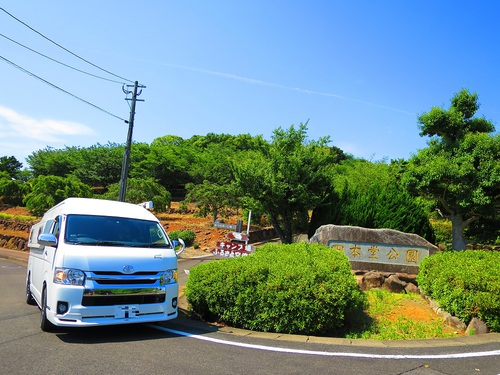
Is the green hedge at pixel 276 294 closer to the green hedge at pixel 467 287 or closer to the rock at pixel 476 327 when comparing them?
the green hedge at pixel 467 287

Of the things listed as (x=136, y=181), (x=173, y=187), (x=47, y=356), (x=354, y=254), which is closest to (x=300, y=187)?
(x=354, y=254)

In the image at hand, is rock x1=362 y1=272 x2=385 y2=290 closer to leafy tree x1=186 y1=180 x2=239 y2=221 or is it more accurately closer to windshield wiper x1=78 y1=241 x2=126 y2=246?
windshield wiper x1=78 y1=241 x2=126 y2=246

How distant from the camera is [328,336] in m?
6.07

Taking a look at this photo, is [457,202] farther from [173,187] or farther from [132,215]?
[173,187]

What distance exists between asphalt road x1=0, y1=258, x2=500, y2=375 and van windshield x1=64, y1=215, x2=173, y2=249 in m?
1.27

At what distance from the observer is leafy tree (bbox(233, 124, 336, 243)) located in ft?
48.8

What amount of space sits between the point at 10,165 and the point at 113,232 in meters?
62.1

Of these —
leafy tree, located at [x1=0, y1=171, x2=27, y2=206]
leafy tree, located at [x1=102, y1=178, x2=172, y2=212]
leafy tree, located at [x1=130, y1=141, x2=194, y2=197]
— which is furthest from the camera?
leafy tree, located at [x1=130, y1=141, x2=194, y2=197]

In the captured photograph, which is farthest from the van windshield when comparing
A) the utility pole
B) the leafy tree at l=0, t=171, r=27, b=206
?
the leafy tree at l=0, t=171, r=27, b=206

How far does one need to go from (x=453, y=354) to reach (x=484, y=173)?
282 inches

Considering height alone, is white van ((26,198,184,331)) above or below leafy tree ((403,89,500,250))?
below

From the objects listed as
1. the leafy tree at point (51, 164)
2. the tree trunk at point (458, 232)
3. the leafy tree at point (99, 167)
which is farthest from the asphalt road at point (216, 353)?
the leafy tree at point (51, 164)

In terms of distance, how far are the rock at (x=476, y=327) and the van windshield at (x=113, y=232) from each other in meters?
4.76

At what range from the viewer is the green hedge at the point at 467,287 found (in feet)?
19.2
